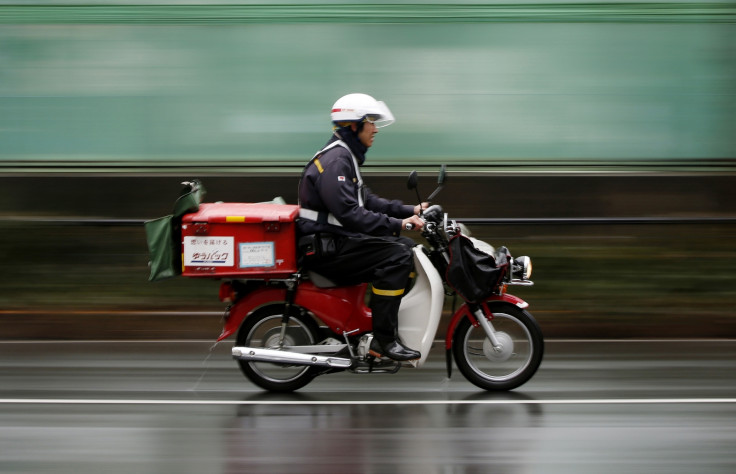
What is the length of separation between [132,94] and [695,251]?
5.76 m

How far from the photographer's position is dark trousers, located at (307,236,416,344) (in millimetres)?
6574

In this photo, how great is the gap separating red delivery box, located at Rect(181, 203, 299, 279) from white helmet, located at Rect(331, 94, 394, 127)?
2.33ft

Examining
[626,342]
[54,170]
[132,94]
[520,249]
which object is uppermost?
[132,94]

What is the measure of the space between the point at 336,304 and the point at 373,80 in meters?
4.24

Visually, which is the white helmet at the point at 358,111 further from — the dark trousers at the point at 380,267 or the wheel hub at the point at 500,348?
the wheel hub at the point at 500,348

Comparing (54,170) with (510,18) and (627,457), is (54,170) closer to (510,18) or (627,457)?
(510,18)

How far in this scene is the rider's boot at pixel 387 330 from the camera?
6578 mm

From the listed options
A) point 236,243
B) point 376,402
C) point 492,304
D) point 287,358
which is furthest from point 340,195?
point 376,402

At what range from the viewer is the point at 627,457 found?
545 centimetres

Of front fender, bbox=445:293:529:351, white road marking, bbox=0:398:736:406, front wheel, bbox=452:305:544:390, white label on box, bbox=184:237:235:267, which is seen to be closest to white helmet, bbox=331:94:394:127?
white label on box, bbox=184:237:235:267

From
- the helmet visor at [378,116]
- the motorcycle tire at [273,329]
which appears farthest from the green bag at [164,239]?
the helmet visor at [378,116]

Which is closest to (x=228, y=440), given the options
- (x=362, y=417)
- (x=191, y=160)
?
(x=362, y=417)

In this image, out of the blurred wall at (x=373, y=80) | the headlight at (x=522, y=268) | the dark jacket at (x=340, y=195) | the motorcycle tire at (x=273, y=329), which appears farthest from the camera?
the blurred wall at (x=373, y=80)

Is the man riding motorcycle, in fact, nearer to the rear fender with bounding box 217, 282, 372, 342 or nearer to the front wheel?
the rear fender with bounding box 217, 282, 372, 342
